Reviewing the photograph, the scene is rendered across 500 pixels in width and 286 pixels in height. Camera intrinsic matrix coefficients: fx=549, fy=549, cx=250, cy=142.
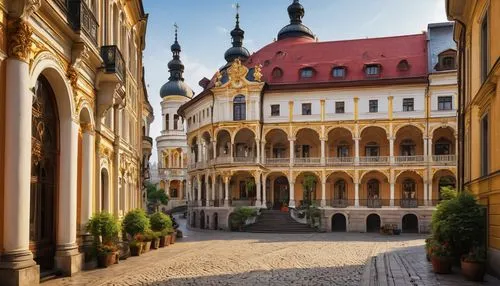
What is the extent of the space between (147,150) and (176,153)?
47466mm

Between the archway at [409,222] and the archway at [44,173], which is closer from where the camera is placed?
the archway at [44,173]

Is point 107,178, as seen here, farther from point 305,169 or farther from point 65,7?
point 305,169

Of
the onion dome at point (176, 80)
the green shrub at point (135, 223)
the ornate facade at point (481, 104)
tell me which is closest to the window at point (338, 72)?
the ornate facade at point (481, 104)

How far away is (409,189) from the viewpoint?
51656mm

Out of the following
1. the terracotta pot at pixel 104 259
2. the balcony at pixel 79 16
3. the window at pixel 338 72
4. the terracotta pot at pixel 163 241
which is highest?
the window at pixel 338 72

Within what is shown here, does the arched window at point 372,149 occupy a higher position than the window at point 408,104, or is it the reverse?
the window at point 408,104

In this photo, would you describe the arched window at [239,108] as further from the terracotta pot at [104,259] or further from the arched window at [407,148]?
the terracotta pot at [104,259]

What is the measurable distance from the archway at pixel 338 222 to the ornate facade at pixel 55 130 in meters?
28.8

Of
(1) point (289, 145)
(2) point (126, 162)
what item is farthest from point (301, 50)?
(2) point (126, 162)

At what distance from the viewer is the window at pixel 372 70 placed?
51.3 meters

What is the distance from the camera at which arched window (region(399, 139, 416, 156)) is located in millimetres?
51719

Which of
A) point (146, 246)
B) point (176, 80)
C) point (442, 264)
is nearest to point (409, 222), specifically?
point (146, 246)

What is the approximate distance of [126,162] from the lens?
28703 millimetres

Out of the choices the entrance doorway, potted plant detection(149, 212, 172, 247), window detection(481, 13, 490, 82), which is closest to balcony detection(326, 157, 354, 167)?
the entrance doorway
